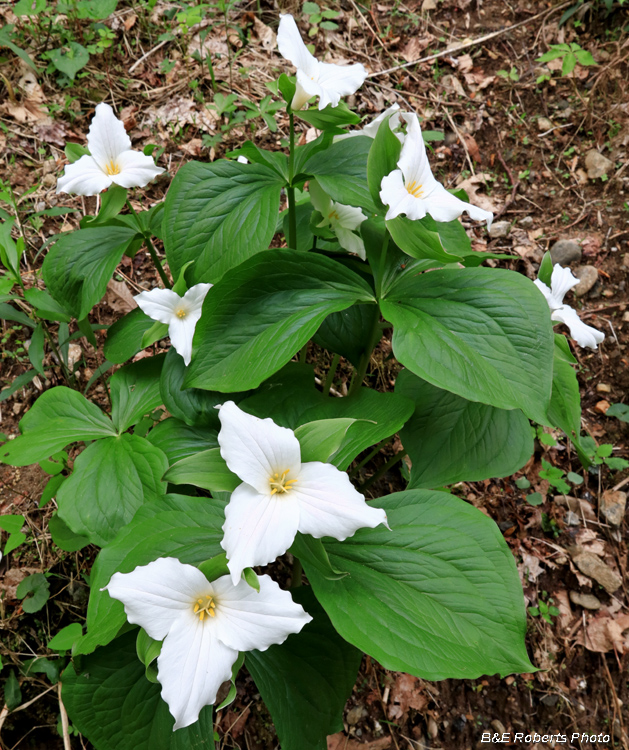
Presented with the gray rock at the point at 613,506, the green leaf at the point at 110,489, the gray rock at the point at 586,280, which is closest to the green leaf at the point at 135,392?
the green leaf at the point at 110,489

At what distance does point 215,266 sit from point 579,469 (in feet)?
5.94

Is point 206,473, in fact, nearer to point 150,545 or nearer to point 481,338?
point 150,545

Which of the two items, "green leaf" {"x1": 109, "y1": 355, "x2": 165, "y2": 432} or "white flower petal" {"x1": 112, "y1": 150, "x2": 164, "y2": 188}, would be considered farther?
"green leaf" {"x1": 109, "y1": 355, "x2": 165, "y2": 432}

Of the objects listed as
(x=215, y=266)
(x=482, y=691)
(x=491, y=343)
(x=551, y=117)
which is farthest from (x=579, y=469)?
(x=551, y=117)

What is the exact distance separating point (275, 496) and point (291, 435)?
125 mm

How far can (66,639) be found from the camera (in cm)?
148

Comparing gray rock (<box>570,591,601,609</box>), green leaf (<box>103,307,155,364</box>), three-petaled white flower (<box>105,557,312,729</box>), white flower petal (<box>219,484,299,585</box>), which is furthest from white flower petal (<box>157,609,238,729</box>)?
gray rock (<box>570,591,601,609</box>)

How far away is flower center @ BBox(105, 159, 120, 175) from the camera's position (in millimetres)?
1574

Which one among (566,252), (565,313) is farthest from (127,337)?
(566,252)

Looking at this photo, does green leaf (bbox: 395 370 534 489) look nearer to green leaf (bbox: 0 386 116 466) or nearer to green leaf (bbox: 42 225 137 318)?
green leaf (bbox: 0 386 116 466)

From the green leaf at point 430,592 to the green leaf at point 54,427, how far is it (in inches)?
31.1

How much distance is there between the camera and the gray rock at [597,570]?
6.97 ft

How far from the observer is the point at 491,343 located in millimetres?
1270

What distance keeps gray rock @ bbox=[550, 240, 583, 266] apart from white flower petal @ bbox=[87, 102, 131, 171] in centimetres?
207
